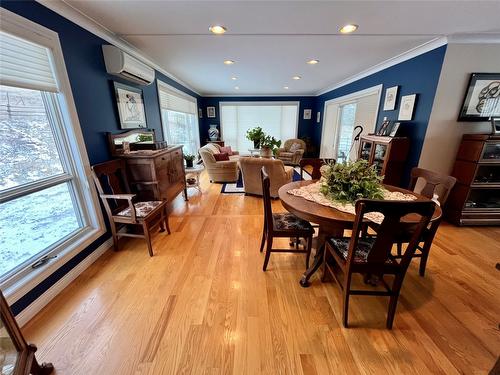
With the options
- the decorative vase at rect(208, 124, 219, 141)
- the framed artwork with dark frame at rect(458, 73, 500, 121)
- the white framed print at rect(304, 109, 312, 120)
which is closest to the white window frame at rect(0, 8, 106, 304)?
the framed artwork with dark frame at rect(458, 73, 500, 121)

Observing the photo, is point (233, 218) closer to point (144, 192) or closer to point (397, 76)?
point (144, 192)

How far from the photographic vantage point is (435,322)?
4.80 feet

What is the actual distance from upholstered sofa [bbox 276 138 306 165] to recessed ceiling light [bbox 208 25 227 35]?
4.71m

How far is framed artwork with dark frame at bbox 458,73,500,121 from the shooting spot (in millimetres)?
2498

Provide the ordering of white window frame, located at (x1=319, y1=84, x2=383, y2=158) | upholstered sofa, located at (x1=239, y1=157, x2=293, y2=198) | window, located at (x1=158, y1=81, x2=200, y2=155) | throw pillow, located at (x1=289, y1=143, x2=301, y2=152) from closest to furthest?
1. upholstered sofa, located at (x1=239, y1=157, x2=293, y2=198)
2. white window frame, located at (x1=319, y1=84, x2=383, y2=158)
3. window, located at (x1=158, y1=81, x2=200, y2=155)
4. throw pillow, located at (x1=289, y1=143, x2=301, y2=152)

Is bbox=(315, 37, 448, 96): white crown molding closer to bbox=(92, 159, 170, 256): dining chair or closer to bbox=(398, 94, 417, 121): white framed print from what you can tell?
bbox=(398, 94, 417, 121): white framed print

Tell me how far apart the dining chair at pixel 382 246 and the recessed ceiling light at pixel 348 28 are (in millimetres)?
1949

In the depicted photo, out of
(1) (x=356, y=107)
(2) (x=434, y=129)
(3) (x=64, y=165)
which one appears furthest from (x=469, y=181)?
(3) (x=64, y=165)

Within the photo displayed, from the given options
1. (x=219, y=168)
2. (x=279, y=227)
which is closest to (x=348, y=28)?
(x=279, y=227)

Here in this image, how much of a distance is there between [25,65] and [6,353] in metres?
1.79

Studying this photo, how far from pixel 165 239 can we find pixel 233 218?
98 centimetres

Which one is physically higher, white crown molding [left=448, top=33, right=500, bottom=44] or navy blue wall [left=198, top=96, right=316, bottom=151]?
white crown molding [left=448, top=33, right=500, bottom=44]

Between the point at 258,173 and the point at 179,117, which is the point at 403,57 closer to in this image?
the point at 258,173

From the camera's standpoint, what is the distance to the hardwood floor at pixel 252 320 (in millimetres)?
1222
